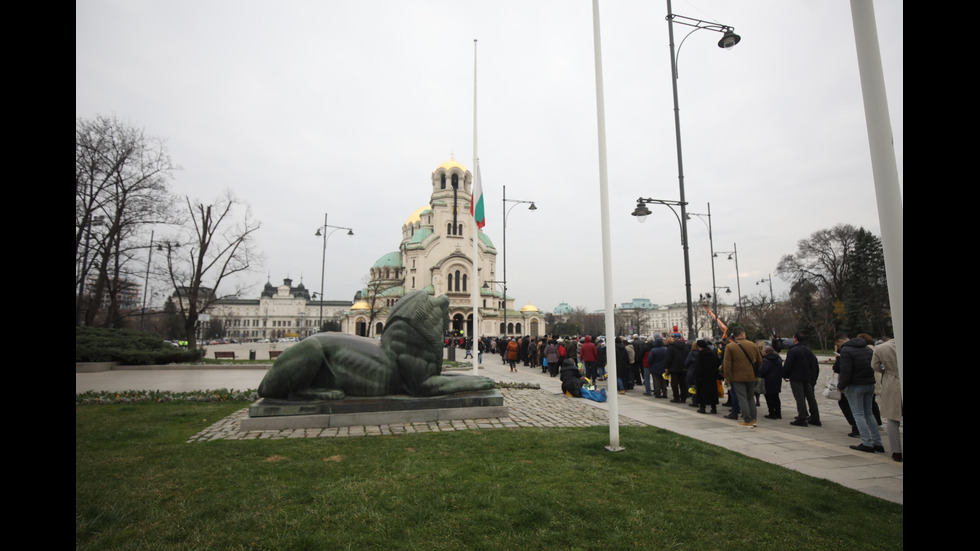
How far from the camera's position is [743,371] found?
823 centimetres

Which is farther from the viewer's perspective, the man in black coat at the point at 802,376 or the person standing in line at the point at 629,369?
the person standing in line at the point at 629,369

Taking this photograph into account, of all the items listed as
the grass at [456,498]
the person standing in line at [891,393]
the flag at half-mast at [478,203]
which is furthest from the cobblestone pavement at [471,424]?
the flag at half-mast at [478,203]

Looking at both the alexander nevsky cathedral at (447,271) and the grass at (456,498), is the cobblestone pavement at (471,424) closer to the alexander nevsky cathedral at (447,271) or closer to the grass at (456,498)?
the grass at (456,498)

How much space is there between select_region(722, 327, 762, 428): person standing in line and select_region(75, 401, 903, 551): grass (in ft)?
8.47

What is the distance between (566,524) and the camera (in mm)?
3580

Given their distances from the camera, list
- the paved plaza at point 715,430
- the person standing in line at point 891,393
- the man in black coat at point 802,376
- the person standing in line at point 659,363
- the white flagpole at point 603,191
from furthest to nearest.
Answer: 1. the person standing in line at point 659,363
2. the man in black coat at point 802,376
3. the white flagpole at point 603,191
4. the person standing in line at point 891,393
5. the paved plaza at point 715,430

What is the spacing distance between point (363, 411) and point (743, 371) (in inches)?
266

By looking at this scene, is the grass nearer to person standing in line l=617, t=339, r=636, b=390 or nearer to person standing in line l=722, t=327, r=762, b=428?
person standing in line l=722, t=327, r=762, b=428

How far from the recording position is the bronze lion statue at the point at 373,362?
7.50 m

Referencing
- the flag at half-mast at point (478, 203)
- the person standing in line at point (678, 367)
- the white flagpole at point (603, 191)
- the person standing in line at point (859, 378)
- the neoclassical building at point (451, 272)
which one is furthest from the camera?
the neoclassical building at point (451, 272)

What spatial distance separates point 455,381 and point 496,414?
95 centimetres

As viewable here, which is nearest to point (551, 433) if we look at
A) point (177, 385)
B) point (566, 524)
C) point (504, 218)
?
point (566, 524)

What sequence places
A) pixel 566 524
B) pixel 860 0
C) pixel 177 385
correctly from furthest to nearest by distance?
1. pixel 177 385
2. pixel 566 524
3. pixel 860 0
